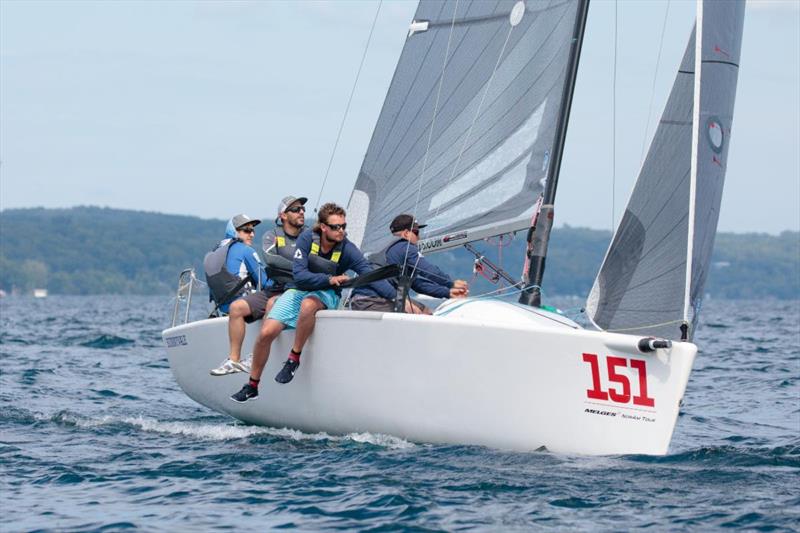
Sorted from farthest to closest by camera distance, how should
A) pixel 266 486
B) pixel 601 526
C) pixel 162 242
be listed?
pixel 162 242 < pixel 266 486 < pixel 601 526

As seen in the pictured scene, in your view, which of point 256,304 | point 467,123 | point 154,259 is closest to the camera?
point 256,304

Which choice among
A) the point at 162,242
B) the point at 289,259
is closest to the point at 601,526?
the point at 289,259

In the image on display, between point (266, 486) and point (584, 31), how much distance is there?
3584 millimetres

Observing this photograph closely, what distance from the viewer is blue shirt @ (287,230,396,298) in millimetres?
7324

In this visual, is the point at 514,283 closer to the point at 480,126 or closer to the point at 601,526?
the point at 480,126

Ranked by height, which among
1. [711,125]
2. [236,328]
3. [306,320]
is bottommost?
[236,328]

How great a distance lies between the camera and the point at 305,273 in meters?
7.34

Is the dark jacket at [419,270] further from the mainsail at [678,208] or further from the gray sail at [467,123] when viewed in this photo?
the mainsail at [678,208]

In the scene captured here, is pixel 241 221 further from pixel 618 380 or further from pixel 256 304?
pixel 618 380

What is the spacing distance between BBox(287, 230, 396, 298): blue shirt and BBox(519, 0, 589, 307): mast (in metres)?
0.82

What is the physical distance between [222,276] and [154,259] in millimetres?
108409

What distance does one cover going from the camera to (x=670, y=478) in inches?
242

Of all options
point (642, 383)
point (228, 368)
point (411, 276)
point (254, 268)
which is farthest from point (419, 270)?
point (642, 383)

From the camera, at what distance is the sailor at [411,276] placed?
7451 mm
